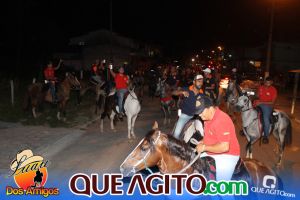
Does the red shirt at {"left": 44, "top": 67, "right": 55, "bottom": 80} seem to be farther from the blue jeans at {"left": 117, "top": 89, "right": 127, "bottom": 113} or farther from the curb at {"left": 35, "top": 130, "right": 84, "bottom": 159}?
the blue jeans at {"left": 117, "top": 89, "right": 127, "bottom": 113}

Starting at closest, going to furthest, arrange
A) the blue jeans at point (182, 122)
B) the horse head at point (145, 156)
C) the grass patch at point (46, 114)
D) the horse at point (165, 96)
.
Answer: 1. the horse head at point (145, 156)
2. the blue jeans at point (182, 122)
3. the grass patch at point (46, 114)
4. the horse at point (165, 96)

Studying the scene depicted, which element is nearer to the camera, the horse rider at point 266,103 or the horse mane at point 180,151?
the horse mane at point 180,151

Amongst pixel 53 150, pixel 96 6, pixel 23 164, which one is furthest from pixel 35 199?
pixel 96 6

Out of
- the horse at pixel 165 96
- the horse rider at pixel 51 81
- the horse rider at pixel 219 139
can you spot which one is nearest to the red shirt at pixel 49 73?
the horse rider at pixel 51 81

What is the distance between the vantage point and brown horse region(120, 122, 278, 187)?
511 centimetres

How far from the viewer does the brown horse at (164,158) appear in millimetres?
5109

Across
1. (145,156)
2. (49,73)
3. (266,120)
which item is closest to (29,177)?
(145,156)

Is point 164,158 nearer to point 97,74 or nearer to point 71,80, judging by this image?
point 71,80

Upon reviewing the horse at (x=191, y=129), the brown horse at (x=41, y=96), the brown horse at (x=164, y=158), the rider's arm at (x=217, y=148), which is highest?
the rider's arm at (x=217, y=148)

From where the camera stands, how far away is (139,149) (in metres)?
5.16

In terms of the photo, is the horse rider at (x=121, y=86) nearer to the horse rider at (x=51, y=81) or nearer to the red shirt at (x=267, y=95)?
the horse rider at (x=51, y=81)

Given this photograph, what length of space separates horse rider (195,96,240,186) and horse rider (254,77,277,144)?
495 cm

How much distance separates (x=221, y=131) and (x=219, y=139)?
115mm

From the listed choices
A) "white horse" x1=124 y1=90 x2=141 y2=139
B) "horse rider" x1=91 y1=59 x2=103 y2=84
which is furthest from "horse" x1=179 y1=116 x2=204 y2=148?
"horse rider" x1=91 y1=59 x2=103 y2=84
